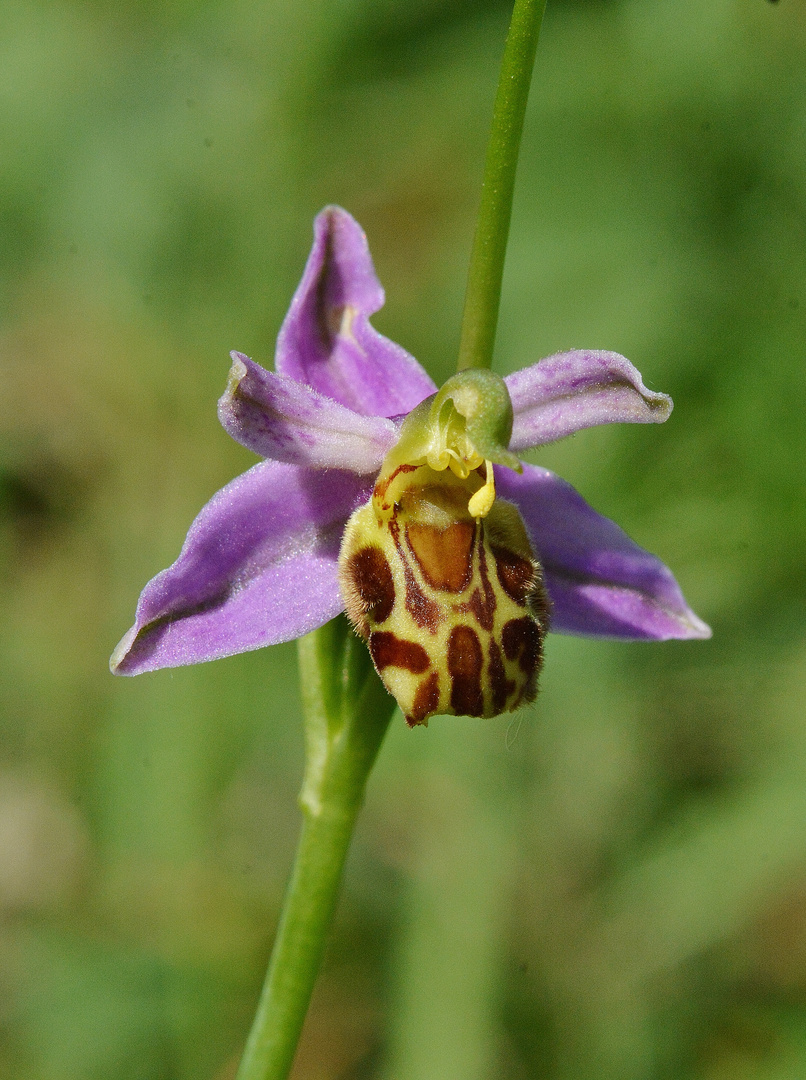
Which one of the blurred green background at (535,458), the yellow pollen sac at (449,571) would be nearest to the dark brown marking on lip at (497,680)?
the yellow pollen sac at (449,571)

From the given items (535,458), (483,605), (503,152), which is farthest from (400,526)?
(535,458)

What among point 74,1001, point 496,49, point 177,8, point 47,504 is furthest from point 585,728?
point 177,8

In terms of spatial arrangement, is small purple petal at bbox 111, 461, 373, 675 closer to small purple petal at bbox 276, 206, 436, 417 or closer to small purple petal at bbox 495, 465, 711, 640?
small purple petal at bbox 276, 206, 436, 417

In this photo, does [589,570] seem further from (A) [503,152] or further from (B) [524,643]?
(A) [503,152]

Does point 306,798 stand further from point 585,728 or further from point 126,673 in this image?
point 585,728

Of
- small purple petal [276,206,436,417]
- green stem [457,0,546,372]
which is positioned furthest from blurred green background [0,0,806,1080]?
green stem [457,0,546,372]

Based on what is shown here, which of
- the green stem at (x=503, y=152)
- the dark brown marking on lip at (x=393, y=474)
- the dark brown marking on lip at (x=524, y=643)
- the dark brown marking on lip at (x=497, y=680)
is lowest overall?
the dark brown marking on lip at (x=497, y=680)

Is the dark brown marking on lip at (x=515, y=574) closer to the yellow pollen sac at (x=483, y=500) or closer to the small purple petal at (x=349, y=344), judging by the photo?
the yellow pollen sac at (x=483, y=500)
